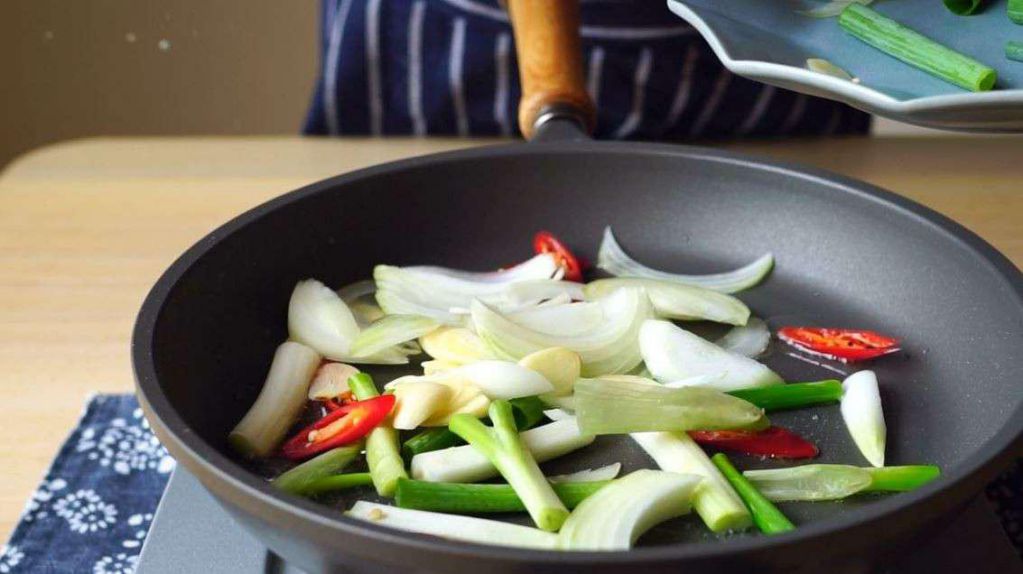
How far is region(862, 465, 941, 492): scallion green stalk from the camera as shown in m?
0.71

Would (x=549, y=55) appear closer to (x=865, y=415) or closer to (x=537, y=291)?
(x=537, y=291)

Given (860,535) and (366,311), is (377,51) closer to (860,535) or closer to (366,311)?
(366,311)

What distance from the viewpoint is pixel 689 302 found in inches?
36.0

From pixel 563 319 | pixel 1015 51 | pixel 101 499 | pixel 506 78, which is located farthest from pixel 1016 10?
pixel 506 78

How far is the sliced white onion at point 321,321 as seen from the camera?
0.87m

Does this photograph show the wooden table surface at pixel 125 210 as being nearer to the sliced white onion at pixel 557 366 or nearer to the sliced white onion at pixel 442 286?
the sliced white onion at pixel 442 286

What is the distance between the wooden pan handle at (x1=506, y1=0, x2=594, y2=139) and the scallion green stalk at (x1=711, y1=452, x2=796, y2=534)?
384 mm

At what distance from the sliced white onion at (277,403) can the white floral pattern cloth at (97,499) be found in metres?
0.10

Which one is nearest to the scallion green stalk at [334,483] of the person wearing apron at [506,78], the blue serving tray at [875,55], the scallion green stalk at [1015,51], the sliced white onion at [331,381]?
the sliced white onion at [331,381]

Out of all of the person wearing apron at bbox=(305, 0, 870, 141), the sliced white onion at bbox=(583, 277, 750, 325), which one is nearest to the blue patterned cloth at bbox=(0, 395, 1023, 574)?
the sliced white onion at bbox=(583, 277, 750, 325)

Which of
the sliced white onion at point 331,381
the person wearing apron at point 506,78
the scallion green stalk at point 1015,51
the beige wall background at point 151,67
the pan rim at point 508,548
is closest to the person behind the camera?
the pan rim at point 508,548

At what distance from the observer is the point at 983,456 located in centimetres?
58

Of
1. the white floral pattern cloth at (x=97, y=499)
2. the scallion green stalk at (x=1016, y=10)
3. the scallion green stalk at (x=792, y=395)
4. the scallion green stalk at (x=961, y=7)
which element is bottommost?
the white floral pattern cloth at (x=97, y=499)

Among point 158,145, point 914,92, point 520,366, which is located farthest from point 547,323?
point 158,145
